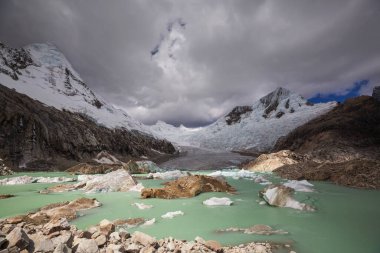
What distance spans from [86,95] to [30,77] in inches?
893

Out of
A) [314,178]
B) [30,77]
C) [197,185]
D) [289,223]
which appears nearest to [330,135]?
[314,178]

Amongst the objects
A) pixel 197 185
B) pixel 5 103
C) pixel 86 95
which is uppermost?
pixel 86 95

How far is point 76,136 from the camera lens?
58750 millimetres

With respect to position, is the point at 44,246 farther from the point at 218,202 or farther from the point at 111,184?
the point at 111,184

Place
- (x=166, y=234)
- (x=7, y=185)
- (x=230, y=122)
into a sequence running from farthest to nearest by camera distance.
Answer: (x=230, y=122) < (x=7, y=185) < (x=166, y=234)

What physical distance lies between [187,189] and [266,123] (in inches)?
4616

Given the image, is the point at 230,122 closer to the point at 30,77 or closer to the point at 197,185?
the point at 30,77

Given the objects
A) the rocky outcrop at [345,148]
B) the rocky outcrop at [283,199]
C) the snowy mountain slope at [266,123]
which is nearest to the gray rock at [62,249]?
the rocky outcrop at [283,199]

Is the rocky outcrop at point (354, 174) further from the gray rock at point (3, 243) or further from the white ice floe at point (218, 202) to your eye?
the gray rock at point (3, 243)

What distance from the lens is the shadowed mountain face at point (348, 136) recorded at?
39312 mm

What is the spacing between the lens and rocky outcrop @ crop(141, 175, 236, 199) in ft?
52.0

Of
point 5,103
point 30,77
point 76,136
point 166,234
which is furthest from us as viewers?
point 30,77

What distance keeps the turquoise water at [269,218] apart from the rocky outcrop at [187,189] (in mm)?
811

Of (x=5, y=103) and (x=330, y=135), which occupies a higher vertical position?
(x=5, y=103)
